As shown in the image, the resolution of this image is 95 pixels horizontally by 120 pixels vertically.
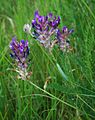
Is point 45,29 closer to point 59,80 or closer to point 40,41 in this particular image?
point 40,41

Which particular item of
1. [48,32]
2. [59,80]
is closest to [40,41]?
[48,32]

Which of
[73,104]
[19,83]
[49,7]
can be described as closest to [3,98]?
[19,83]

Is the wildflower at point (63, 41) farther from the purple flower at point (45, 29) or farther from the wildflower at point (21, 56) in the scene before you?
the wildflower at point (21, 56)

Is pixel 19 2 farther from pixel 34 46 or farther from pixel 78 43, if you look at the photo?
pixel 78 43

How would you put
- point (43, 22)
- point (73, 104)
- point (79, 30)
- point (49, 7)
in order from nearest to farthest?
1. point (43, 22)
2. point (73, 104)
3. point (79, 30)
4. point (49, 7)

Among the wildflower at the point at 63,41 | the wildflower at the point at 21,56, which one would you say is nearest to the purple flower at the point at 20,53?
the wildflower at the point at 21,56

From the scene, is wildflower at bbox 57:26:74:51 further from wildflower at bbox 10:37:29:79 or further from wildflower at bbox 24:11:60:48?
wildflower at bbox 10:37:29:79

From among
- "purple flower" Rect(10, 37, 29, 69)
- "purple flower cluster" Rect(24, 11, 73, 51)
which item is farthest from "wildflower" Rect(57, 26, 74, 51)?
"purple flower" Rect(10, 37, 29, 69)

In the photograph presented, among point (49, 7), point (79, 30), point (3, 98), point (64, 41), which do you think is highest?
point (49, 7)

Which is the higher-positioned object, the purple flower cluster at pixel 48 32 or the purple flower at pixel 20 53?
the purple flower cluster at pixel 48 32
